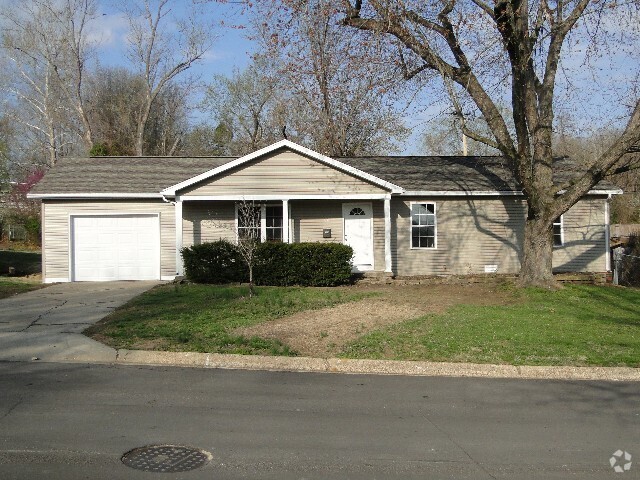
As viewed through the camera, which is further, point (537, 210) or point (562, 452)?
point (537, 210)

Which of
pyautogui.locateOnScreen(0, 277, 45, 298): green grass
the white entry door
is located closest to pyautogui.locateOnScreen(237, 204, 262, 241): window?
the white entry door

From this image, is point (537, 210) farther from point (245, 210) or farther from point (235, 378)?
point (235, 378)

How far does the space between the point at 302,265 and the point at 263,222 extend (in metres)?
2.56

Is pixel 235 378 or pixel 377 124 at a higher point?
pixel 377 124

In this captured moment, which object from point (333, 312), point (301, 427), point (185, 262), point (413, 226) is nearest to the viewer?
point (301, 427)

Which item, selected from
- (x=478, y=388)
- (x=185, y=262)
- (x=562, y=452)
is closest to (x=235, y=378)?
(x=478, y=388)

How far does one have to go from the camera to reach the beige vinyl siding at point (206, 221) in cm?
2161

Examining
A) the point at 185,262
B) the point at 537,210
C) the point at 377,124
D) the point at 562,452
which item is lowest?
the point at 562,452

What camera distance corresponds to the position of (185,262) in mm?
19594

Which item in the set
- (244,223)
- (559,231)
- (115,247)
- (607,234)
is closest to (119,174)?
(115,247)

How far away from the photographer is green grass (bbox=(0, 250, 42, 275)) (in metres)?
25.1

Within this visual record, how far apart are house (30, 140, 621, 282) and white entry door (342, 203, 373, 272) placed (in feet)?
0.11

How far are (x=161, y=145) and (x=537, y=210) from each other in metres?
34.7

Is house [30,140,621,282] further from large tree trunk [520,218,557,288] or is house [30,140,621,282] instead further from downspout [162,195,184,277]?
large tree trunk [520,218,557,288]
